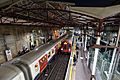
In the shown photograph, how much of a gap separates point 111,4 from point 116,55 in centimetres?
532

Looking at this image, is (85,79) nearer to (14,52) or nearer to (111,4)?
(14,52)

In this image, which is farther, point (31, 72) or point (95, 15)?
point (31, 72)

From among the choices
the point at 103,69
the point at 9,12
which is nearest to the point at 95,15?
the point at 9,12

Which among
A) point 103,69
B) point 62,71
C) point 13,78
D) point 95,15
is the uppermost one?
point 95,15

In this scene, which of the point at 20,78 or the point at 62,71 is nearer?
the point at 20,78

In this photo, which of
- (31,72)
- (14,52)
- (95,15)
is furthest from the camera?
(14,52)

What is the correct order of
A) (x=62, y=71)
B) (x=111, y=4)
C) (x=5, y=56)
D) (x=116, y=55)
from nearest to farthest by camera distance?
(x=111, y=4), (x=116, y=55), (x=62, y=71), (x=5, y=56)

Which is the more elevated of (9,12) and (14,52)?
(9,12)

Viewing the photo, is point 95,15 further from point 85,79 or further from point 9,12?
point 85,79

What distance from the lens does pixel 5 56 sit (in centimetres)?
1131

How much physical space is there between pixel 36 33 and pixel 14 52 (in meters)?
6.59

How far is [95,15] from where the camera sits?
378 centimetres

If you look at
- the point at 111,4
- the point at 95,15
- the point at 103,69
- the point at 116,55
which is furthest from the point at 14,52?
the point at 111,4

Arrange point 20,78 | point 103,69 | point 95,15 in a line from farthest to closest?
point 103,69
point 20,78
point 95,15
